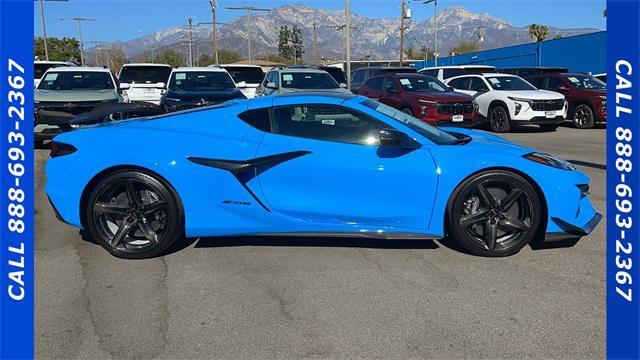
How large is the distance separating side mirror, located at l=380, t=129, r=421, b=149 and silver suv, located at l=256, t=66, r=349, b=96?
934 cm

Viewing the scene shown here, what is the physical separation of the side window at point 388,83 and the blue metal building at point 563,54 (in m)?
18.9

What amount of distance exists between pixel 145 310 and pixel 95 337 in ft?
1.34

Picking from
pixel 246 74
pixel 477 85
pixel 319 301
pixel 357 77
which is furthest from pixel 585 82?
pixel 319 301

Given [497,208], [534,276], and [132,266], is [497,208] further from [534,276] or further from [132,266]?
[132,266]

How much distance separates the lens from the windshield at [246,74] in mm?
17312

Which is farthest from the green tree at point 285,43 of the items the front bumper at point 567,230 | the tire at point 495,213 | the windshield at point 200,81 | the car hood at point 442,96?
the front bumper at point 567,230

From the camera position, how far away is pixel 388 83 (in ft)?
48.3

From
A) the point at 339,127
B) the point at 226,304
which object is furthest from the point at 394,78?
the point at 226,304

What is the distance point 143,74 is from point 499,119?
10514mm

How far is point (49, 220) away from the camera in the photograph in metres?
5.69

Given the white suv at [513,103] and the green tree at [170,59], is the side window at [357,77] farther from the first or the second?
the green tree at [170,59]

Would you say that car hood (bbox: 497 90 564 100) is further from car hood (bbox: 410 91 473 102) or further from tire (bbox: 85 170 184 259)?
tire (bbox: 85 170 184 259)

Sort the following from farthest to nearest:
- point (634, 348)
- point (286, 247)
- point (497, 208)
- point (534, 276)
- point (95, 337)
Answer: point (286, 247), point (497, 208), point (534, 276), point (95, 337), point (634, 348)

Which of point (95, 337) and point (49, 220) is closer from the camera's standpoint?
point (95, 337)
